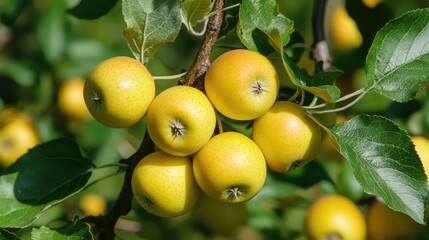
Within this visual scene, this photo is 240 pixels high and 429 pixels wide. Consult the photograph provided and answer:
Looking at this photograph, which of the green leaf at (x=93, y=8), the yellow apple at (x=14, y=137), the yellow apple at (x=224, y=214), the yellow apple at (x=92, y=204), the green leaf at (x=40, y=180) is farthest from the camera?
the yellow apple at (x=14, y=137)

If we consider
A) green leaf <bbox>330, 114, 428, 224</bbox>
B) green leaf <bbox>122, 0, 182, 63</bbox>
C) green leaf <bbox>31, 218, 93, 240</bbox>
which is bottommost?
green leaf <bbox>31, 218, 93, 240</bbox>

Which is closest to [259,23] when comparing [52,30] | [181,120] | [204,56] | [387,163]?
[204,56]

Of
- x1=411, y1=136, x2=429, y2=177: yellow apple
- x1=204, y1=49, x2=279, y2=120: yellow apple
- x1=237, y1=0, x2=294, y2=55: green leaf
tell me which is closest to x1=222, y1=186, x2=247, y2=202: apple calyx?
x1=204, y1=49, x2=279, y2=120: yellow apple

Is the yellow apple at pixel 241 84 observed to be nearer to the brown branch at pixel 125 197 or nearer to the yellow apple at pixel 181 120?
the yellow apple at pixel 181 120

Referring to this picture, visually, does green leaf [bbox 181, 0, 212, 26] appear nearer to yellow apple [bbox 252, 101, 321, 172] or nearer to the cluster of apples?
the cluster of apples

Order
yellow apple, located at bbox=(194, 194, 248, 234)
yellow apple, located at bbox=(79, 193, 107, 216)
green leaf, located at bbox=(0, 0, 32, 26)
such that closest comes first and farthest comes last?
yellow apple, located at bbox=(194, 194, 248, 234) < green leaf, located at bbox=(0, 0, 32, 26) < yellow apple, located at bbox=(79, 193, 107, 216)

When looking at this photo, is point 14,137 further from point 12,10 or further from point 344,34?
point 344,34

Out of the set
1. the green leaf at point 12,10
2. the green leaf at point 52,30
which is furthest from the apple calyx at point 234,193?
the green leaf at point 52,30
